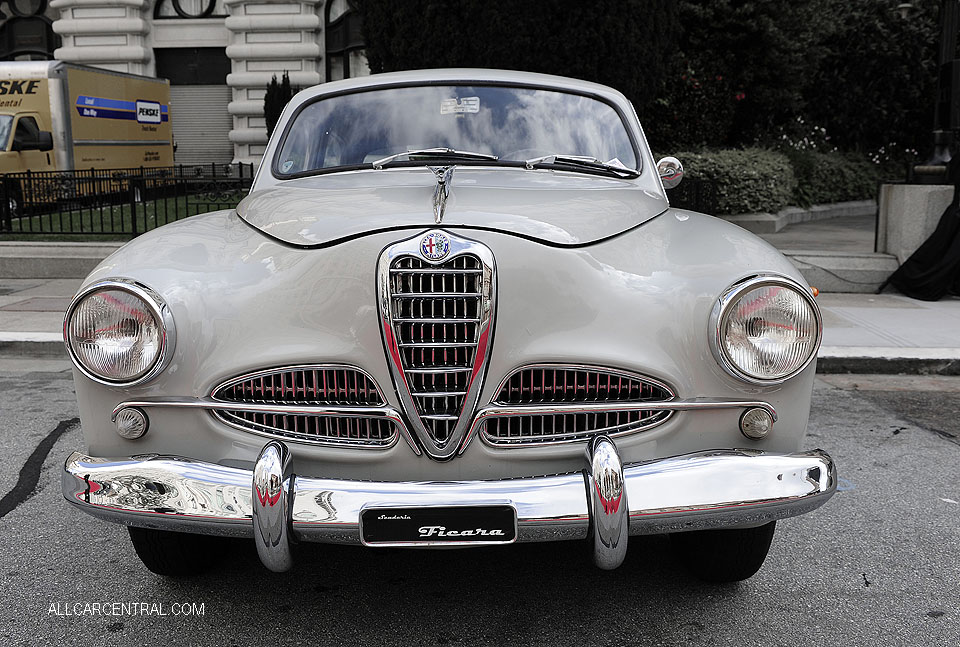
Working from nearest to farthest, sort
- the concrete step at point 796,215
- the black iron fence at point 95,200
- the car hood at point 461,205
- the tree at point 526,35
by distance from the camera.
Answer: the car hood at point 461,205 < the tree at point 526,35 < the black iron fence at point 95,200 < the concrete step at point 796,215

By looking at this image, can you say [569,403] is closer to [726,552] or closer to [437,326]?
[437,326]

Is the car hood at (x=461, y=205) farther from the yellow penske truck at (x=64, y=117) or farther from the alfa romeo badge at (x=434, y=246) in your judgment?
the yellow penske truck at (x=64, y=117)

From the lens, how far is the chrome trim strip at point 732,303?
2387 millimetres

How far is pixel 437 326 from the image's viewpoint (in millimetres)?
2330

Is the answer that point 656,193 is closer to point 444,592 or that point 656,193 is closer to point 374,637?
point 444,592

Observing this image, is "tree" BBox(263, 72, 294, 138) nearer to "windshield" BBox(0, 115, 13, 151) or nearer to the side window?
the side window

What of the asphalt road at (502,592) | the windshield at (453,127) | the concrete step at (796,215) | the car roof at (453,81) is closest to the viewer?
the asphalt road at (502,592)

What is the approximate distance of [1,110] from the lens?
54.0 feet

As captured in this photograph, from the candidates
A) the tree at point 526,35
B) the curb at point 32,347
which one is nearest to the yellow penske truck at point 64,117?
the tree at point 526,35

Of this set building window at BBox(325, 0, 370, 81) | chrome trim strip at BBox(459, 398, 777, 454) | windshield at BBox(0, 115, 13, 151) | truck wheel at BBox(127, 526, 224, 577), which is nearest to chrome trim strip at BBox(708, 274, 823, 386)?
chrome trim strip at BBox(459, 398, 777, 454)

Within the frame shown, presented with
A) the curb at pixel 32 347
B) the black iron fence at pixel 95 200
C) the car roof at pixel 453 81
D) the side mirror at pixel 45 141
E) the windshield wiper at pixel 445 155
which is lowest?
the curb at pixel 32 347

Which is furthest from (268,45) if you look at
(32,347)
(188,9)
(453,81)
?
(453,81)

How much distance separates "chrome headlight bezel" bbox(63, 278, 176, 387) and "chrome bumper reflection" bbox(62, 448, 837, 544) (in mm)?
221

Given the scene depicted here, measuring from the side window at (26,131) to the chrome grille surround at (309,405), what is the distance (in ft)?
52.6
